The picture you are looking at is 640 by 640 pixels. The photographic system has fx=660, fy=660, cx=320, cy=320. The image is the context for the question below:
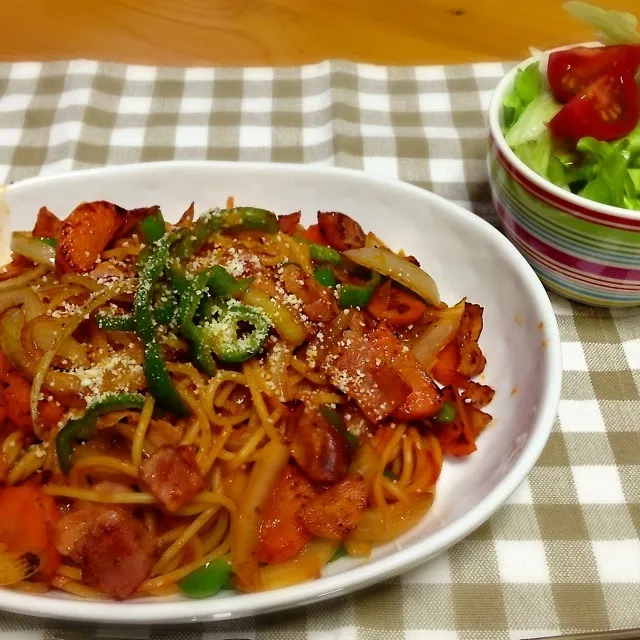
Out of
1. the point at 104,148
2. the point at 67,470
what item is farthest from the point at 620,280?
the point at 104,148

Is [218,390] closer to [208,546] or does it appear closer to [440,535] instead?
[208,546]

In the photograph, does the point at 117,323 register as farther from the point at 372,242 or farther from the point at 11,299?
the point at 372,242

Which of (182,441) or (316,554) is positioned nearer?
(316,554)

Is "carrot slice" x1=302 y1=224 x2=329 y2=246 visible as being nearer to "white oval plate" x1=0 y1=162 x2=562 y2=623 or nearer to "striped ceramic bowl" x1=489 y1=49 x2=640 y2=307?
"white oval plate" x1=0 y1=162 x2=562 y2=623

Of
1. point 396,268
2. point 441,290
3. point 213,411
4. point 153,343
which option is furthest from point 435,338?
point 153,343

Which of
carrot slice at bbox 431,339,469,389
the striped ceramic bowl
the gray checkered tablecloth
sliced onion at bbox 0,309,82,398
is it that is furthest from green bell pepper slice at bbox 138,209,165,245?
the striped ceramic bowl

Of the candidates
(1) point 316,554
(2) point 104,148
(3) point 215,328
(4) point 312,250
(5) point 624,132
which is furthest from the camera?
(2) point 104,148
